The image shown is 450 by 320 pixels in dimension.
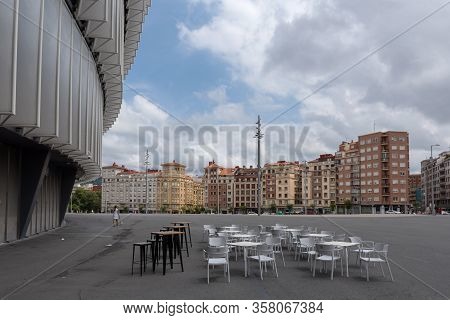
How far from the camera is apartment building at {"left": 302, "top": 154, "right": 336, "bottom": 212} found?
159m

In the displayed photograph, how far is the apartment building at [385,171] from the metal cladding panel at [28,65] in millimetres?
128050

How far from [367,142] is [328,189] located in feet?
86.2

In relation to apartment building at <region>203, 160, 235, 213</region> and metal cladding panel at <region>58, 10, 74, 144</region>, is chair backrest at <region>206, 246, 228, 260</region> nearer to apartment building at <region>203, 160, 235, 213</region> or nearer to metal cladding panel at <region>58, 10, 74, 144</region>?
metal cladding panel at <region>58, 10, 74, 144</region>

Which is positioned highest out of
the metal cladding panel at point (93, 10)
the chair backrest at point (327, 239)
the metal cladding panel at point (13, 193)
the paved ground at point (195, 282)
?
the metal cladding panel at point (93, 10)

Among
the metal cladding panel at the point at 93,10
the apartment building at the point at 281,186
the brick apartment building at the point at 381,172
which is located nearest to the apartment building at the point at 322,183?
the apartment building at the point at 281,186

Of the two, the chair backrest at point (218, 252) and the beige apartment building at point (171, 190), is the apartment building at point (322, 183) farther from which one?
the chair backrest at point (218, 252)

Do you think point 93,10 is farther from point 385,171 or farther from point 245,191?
point 245,191

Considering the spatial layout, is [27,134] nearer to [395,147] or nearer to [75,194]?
[395,147]

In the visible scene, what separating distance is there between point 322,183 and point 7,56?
506 ft

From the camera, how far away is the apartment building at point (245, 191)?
18075 cm

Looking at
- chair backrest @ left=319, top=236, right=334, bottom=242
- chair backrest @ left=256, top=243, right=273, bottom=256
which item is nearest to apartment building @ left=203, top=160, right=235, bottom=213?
chair backrest @ left=319, top=236, right=334, bottom=242

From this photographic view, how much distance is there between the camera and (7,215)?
2234cm

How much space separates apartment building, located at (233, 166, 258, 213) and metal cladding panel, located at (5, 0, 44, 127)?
16492cm

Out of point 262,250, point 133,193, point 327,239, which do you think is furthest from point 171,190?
point 262,250
